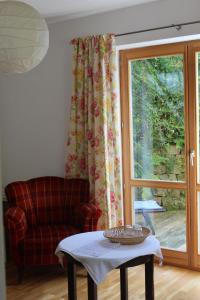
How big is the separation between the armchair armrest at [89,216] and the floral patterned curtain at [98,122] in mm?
237

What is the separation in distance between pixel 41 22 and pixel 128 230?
148 cm

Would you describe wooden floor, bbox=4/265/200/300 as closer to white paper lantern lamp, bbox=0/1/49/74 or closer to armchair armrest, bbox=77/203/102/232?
armchair armrest, bbox=77/203/102/232

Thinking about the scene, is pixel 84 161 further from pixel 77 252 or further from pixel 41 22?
pixel 41 22

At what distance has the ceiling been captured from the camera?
12.8 ft

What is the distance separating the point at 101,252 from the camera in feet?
8.36

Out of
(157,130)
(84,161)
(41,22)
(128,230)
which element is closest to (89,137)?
(84,161)

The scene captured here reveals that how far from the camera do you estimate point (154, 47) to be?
407 centimetres

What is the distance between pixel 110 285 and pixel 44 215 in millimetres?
1011

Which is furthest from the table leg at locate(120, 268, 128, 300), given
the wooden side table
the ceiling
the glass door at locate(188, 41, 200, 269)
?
the ceiling

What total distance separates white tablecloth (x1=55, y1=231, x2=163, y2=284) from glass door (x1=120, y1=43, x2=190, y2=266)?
1.36 m

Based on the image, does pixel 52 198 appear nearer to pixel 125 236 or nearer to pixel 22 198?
pixel 22 198

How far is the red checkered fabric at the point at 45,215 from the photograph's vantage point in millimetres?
3686

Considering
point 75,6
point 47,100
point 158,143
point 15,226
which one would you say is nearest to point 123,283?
point 15,226

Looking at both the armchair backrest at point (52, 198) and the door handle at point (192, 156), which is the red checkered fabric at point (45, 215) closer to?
the armchair backrest at point (52, 198)
